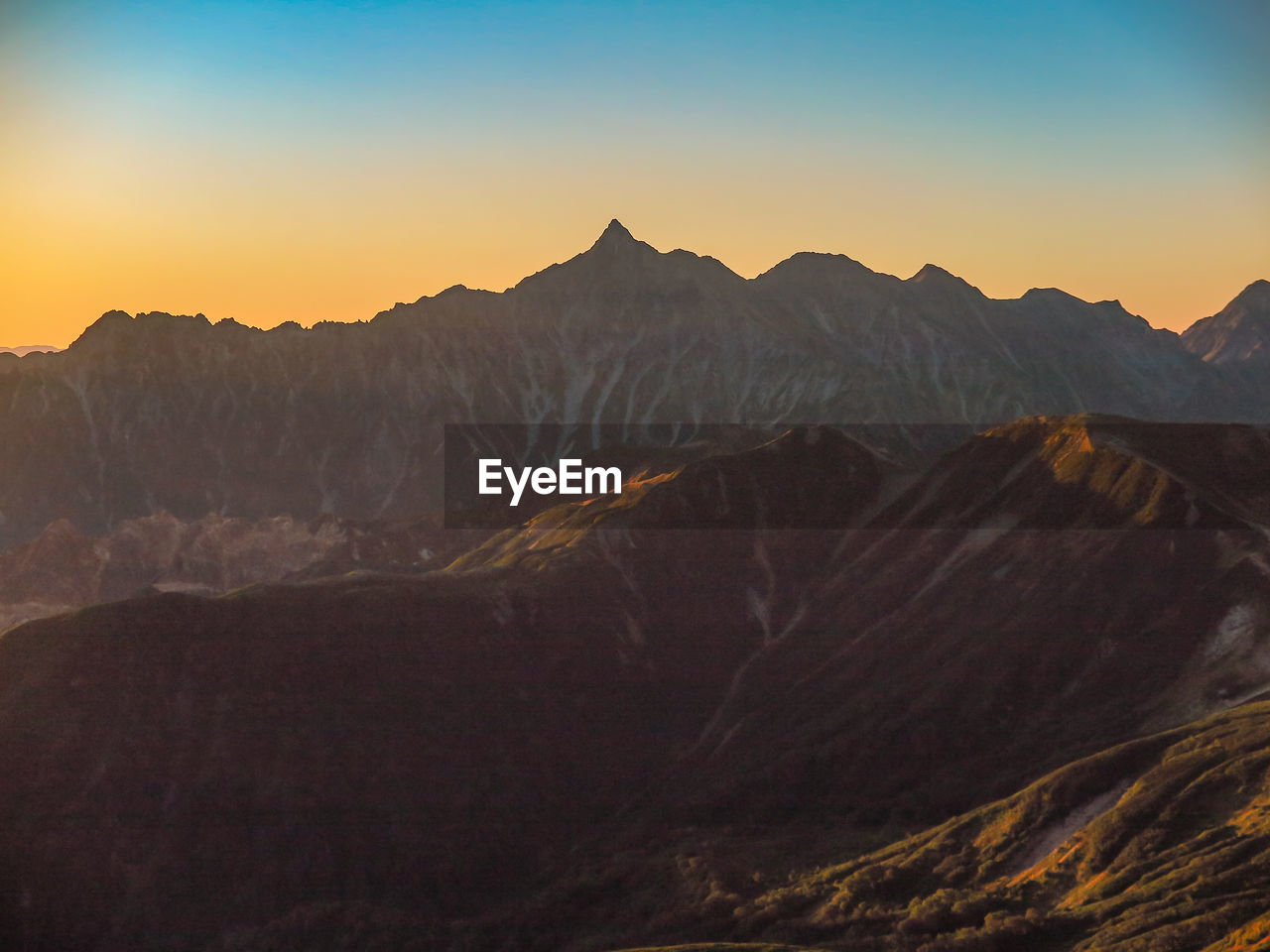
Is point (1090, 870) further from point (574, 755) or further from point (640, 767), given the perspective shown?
point (574, 755)

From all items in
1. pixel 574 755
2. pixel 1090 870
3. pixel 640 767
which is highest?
pixel 1090 870

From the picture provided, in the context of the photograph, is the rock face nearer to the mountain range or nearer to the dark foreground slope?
the mountain range

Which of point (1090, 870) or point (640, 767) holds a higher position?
point (1090, 870)

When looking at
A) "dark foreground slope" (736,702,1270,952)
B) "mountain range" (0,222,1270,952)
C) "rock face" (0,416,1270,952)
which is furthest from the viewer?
"rock face" (0,416,1270,952)

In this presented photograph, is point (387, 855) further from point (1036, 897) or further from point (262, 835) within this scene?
point (1036, 897)

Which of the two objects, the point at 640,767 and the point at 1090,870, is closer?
the point at 1090,870

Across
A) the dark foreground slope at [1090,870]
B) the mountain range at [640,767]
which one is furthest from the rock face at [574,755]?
the dark foreground slope at [1090,870]

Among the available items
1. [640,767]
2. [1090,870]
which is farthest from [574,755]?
[1090,870]

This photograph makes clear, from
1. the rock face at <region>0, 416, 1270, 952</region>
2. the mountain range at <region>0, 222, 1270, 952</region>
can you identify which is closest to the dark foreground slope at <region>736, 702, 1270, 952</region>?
the mountain range at <region>0, 222, 1270, 952</region>

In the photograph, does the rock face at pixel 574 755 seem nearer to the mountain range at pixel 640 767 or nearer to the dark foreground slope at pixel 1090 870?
the mountain range at pixel 640 767
